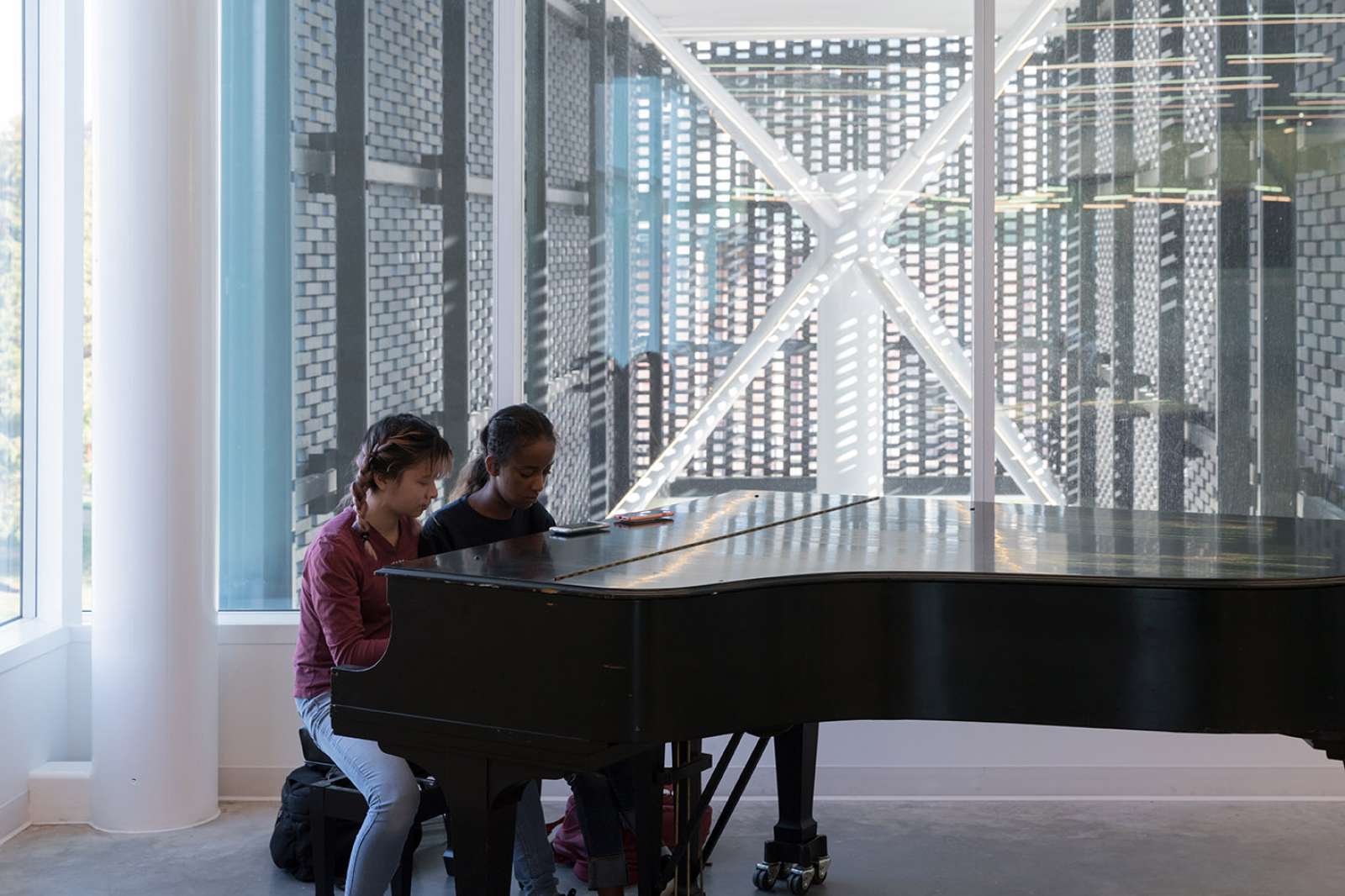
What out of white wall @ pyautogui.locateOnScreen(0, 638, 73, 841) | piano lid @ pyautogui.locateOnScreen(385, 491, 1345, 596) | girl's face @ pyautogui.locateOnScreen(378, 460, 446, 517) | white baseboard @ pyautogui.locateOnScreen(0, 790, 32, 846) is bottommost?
white baseboard @ pyautogui.locateOnScreen(0, 790, 32, 846)

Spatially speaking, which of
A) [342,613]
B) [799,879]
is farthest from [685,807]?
[342,613]

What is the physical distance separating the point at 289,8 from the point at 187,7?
0.49 meters

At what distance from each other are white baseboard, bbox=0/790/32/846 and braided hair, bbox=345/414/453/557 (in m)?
1.62

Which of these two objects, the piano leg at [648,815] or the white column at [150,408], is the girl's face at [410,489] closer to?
the piano leg at [648,815]

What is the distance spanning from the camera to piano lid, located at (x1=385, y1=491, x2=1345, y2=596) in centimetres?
246

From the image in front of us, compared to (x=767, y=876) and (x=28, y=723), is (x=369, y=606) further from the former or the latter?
(x=28, y=723)

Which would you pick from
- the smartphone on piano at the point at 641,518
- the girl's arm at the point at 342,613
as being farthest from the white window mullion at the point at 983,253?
the girl's arm at the point at 342,613

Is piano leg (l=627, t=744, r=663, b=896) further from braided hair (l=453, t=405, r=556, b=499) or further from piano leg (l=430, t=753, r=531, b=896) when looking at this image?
braided hair (l=453, t=405, r=556, b=499)

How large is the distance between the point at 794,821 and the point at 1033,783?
1017mm

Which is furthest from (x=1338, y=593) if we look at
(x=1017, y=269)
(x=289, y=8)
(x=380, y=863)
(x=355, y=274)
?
(x=289, y=8)

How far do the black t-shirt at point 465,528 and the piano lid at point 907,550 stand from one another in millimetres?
239

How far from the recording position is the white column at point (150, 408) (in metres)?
3.72

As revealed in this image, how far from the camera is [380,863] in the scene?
8.61 feet

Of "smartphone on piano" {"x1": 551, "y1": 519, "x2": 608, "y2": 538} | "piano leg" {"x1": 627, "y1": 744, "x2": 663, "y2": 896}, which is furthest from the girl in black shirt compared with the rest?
"piano leg" {"x1": 627, "y1": 744, "x2": 663, "y2": 896}
